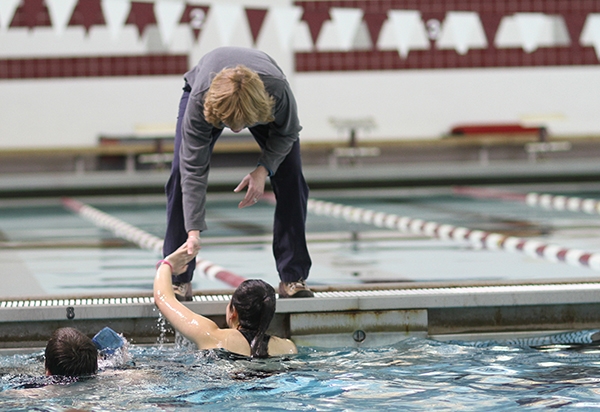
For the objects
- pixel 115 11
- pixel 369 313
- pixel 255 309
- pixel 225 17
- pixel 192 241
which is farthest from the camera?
pixel 225 17

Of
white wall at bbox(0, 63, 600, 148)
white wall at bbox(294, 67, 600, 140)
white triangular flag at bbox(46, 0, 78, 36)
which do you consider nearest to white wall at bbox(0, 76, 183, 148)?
white wall at bbox(0, 63, 600, 148)

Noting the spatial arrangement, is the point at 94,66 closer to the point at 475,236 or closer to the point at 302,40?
the point at 302,40

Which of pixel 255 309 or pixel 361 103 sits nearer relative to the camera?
pixel 255 309

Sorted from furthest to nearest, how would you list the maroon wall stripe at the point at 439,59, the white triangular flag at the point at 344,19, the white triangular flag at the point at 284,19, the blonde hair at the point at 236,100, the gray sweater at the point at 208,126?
the maroon wall stripe at the point at 439,59, the white triangular flag at the point at 344,19, the white triangular flag at the point at 284,19, the gray sweater at the point at 208,126, the blonde hair at the point at 236,100

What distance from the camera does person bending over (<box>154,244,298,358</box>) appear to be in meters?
4.08

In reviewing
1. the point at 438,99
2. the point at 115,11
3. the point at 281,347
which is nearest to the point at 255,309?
the point at 281,347

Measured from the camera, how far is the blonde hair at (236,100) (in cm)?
368

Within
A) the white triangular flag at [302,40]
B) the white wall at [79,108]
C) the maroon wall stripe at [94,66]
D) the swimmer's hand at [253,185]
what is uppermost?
the white triangular flag at [302,40]

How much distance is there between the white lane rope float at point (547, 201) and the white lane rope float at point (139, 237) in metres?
4.86

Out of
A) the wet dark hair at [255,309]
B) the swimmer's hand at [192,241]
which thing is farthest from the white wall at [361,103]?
the wet dark hair at [255,309]

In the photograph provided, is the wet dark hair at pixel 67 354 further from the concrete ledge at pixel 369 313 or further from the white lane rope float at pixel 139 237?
the white lane rope float at pixel 139 237

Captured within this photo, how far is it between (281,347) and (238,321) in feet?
0.77

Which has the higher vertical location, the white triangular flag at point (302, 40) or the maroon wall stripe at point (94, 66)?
the white triangular flag at point (302, 40)

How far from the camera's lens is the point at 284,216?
15.4 feet
